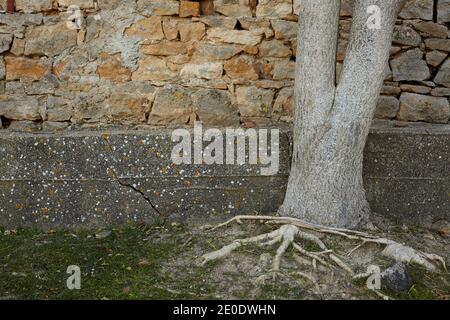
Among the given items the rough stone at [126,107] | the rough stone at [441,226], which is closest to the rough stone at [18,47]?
the rough stone at [126,107]

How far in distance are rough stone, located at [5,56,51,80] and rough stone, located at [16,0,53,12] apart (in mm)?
377

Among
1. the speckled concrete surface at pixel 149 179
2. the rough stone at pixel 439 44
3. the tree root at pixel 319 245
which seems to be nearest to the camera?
the tree root at pixel 319 245

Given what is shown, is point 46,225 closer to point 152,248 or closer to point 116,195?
point 116,195

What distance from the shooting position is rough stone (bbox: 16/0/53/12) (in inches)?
157

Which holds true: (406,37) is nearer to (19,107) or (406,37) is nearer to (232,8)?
(232,8)

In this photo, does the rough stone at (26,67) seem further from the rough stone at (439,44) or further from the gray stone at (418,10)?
the rough stone at (439,44)

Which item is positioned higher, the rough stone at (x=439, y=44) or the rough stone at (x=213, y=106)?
the rough stone at (x=439, y=44)

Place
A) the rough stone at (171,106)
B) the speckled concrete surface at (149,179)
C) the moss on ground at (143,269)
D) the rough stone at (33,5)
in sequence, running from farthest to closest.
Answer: the rough stone at (171,106) < the rough stone at (33,5) < the speckled concrete surface at (149,179) < the moss on ground at (143,269)

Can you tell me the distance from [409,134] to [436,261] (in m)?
1.03

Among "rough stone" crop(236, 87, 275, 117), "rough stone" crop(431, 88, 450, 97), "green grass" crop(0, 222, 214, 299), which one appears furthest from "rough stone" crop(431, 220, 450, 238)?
"green grass" crop(0, 222, 214, 299)

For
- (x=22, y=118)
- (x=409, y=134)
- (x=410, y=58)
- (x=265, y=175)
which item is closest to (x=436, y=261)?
(x=409, y=134)

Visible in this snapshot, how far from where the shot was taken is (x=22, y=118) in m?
4.11

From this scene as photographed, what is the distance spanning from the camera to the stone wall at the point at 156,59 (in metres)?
4.02

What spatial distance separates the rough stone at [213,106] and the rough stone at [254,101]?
8 centimetres
